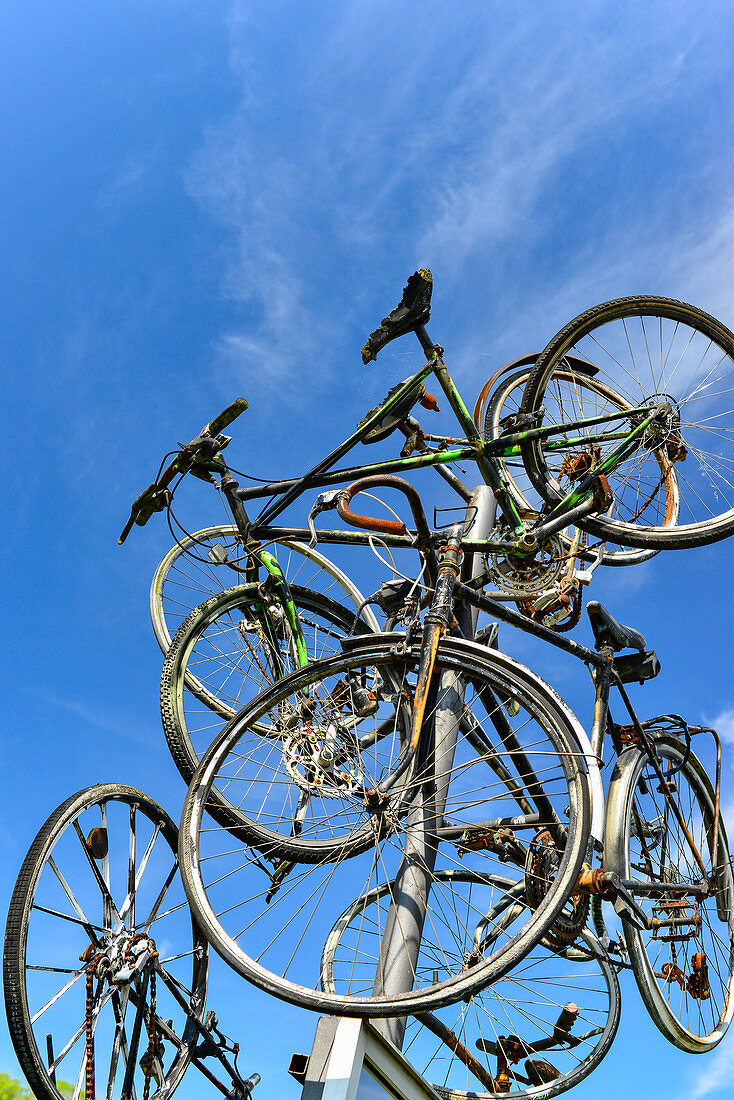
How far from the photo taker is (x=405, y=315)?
5.70 meters

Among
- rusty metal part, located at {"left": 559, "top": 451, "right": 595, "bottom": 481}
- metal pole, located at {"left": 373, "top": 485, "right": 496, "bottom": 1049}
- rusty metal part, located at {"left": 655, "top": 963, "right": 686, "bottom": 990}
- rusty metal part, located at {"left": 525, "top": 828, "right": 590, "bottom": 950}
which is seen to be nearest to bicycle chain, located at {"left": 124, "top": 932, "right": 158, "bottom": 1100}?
metal pole, located at {"left": 373, "top": 485, "right": 496, "bottom": 1049}

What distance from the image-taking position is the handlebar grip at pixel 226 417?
5738mm

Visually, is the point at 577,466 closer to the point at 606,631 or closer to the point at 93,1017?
the point at 606,631

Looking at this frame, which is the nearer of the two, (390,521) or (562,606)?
(390,521)

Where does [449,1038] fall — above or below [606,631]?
below

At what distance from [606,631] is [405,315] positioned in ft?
8.00

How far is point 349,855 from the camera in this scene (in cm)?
366

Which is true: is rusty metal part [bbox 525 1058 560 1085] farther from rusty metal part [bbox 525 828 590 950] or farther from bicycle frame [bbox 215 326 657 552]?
bicycle frame [bbox 215 326 657 552]

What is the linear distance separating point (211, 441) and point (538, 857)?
3271 mm

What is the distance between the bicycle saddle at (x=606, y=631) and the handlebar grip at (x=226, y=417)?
2620 millimetres

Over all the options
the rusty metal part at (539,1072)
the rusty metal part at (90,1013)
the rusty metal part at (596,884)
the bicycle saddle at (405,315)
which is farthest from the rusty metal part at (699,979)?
the bicycle saddle at (405,315)

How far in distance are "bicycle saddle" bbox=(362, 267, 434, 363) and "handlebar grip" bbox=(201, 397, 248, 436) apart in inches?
32.9

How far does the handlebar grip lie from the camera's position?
5.74 metres

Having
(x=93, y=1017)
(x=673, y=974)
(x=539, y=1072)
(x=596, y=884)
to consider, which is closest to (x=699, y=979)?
(x=673, y=974)
